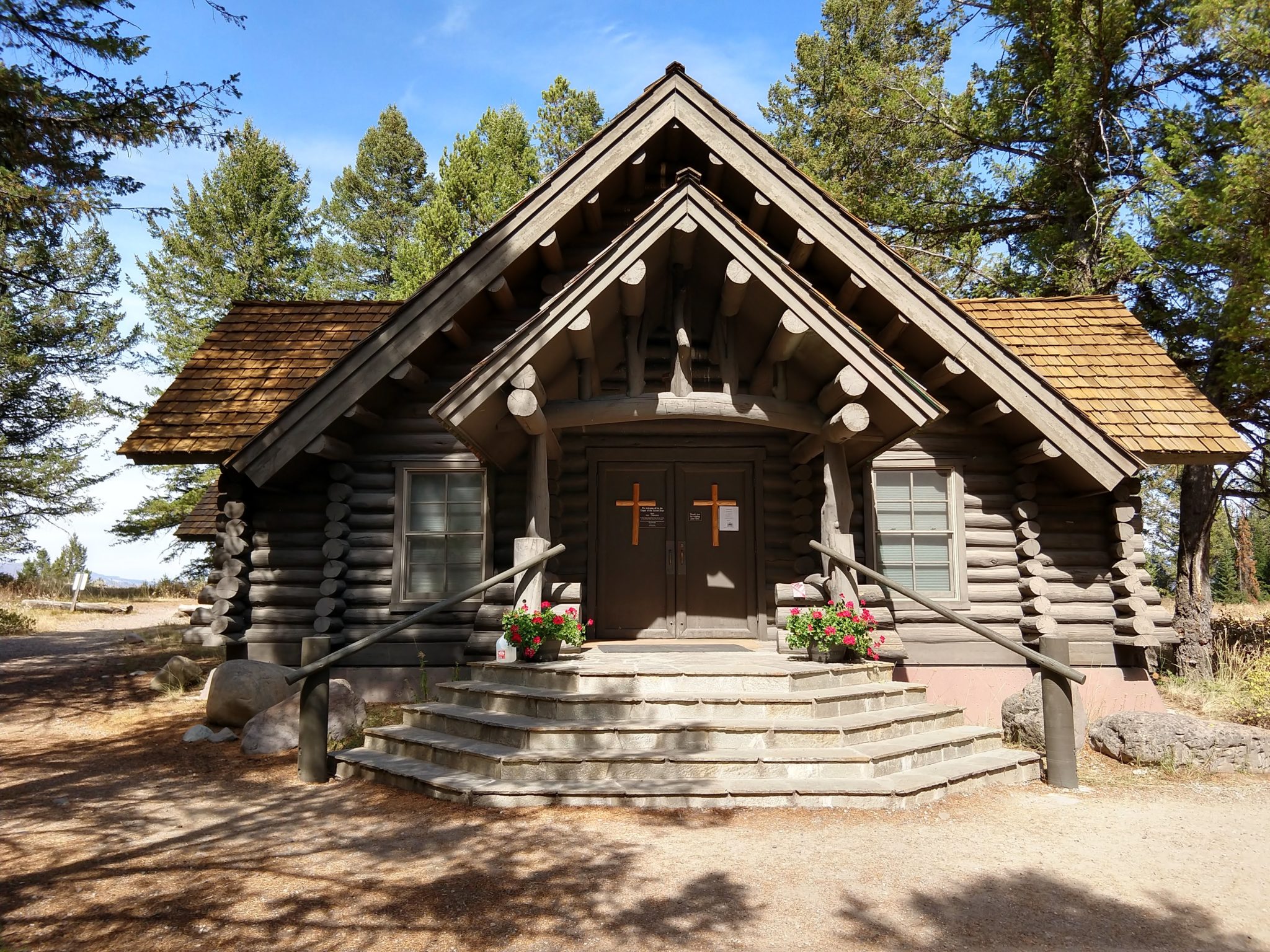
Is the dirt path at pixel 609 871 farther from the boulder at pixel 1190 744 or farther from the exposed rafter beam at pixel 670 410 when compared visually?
the exposed rafter beam at pixel 670 410

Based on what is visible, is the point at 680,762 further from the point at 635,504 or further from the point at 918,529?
the point at 918,529

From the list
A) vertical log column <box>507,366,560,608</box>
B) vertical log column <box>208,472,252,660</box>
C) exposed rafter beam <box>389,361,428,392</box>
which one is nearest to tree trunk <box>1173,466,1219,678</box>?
vertical log column <box>507,366,560,608</box>

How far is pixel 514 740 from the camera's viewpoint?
276 inches

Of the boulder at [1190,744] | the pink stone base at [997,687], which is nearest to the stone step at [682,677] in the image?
the boulder at [1190,744]

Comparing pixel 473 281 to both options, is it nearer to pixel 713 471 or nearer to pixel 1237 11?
pixel 713 471

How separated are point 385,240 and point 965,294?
2404 cm

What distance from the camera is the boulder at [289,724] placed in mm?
8328

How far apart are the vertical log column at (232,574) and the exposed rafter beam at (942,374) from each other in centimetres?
945

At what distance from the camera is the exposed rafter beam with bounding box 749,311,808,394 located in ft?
27.3

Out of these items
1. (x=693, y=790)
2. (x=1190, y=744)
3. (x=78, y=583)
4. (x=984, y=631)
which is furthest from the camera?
A: (x=78, y=583)

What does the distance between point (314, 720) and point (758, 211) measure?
26.1 ft

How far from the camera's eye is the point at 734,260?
851cm

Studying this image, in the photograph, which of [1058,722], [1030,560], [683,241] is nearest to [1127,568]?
[1030,560]

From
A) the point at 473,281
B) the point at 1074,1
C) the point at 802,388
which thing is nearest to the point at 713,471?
the point at 802,388
